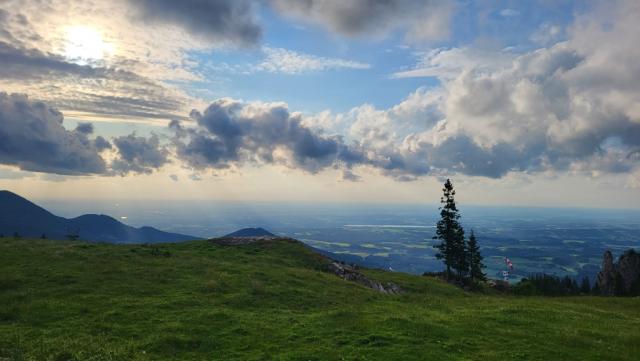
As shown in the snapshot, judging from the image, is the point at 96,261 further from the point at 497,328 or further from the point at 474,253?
the point at 474,253

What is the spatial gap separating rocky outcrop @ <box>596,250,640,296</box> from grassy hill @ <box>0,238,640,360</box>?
66531 mm

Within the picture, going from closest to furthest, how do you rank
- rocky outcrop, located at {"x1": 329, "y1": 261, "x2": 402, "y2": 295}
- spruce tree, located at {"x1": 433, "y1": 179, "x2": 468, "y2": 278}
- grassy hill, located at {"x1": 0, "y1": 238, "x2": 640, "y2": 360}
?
grassy hill, located at {"x1": 0, "y1": 238, "x2": 640, "y2": 360} → rocky outcrop, located at {"x1": 329, "y1": 261, "x2": 402, "y2": 295} → spruce tree, located at {"x1": 433, "y1": 179, "x2": 468, "y2": 278}

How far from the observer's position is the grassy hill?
2228 cm

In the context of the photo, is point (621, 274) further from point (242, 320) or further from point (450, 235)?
point (242, 320)

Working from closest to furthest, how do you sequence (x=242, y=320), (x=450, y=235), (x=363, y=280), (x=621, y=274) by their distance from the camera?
(x=242, y=320), (x=363, y=280), (x=450, y=235), (x=621, y=274)

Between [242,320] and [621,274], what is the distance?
110 m

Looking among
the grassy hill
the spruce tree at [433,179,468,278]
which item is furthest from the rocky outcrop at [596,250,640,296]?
the grassy hill

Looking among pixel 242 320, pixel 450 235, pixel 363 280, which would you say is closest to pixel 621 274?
pixel 450 235

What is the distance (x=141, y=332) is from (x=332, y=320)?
12368 mm

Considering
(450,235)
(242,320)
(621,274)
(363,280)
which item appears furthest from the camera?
(621,274)

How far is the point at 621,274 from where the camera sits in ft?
330

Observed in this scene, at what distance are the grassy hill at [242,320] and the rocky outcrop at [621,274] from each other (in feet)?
218

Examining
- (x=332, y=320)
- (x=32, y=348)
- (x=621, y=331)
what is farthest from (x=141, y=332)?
(x=621, y=331)

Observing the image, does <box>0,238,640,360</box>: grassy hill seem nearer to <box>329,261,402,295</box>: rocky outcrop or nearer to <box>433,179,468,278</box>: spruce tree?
<box>329,261,402,295</box>: rocky outcrop
